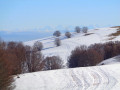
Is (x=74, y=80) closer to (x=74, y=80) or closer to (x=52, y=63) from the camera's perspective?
(x=74, y=80)

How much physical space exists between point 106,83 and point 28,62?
24973 millimetres

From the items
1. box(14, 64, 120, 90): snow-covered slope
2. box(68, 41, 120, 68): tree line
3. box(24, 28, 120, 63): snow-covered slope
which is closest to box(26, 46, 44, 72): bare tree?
box(68, 41, 120, 68): tree line

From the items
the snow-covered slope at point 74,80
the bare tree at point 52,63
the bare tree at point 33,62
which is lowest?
the bare tree at point 52,63

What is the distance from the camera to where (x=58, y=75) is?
1995 cm

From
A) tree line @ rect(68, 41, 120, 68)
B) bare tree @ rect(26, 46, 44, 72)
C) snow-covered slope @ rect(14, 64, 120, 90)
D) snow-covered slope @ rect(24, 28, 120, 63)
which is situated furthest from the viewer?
snow-covered slope @ rect(24, 28, 120, 63)

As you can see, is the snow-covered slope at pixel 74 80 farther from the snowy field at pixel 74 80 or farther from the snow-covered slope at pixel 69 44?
the snow-covered slope at pixel 69 44

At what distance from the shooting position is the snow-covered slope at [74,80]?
1601 cm

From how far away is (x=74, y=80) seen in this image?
1786 cm

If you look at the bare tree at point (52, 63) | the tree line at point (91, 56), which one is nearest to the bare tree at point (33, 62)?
the bare tree at point (52, 63)

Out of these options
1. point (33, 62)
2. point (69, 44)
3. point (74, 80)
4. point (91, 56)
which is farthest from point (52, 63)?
point (69, 44)

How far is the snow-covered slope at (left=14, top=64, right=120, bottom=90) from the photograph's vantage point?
1601 centimetres

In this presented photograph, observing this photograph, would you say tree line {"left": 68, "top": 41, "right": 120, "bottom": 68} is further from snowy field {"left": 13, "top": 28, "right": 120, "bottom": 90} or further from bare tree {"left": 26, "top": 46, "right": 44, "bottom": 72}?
snowy field {"left": 13, "top": 28, "right": 120, "bottom": 90}

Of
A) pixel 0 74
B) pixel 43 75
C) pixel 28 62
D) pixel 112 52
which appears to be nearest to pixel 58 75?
pixel 43 75

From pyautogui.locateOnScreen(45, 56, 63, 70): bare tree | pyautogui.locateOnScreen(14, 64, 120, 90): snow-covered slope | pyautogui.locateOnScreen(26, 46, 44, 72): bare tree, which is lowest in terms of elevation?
pyautogui.locateOnScreen(45, 56, 63, 70): bare tree
